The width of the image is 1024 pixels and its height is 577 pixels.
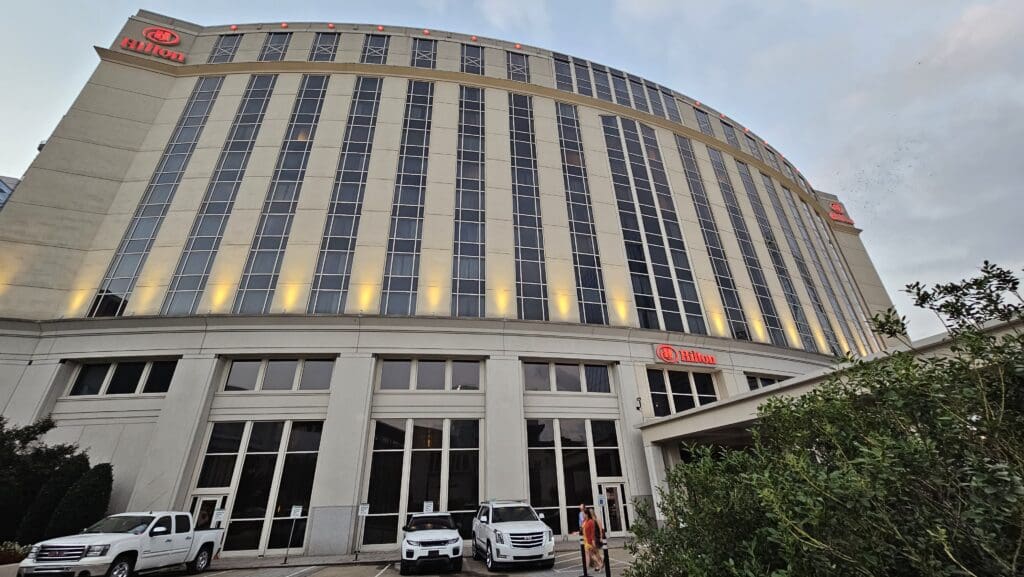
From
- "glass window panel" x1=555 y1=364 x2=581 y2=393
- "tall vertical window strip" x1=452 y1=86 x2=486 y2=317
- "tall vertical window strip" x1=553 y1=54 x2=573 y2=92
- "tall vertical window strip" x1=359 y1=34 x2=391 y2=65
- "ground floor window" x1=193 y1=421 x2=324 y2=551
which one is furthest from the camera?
"tall vertical window strip" x1=553 y1=54 x2=573 y2=92

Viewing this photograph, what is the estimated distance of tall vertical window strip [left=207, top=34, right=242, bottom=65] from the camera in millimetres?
31047

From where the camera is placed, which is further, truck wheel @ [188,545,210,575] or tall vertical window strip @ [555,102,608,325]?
tall vertical window strip @ [555,102,608,325]

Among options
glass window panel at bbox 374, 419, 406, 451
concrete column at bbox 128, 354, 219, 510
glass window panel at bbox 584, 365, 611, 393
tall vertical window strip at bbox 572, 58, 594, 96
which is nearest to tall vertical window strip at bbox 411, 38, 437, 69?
tall vertical window strip at bbox 572, 58, 594, 96

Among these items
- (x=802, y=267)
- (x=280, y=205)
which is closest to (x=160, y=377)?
(x=280, y=205)

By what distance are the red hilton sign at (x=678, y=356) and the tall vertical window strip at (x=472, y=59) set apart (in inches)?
983

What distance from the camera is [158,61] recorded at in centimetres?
2975

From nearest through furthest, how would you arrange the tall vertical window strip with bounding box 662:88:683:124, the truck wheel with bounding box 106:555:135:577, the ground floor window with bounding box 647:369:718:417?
1. the truck wheel with bounding box 106:555:135:577
2. the ground floor window with bounding box 647:369:718:417
3. the tall vertical window strip with bounding box 662:88:683:124

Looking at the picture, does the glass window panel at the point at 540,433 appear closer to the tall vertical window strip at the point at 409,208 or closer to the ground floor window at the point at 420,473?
the ground floor window at the point at 420,473

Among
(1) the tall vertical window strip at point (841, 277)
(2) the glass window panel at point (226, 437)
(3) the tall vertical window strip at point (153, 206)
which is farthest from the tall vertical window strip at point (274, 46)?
(1) the tall vertical window strip at point (841, 277)

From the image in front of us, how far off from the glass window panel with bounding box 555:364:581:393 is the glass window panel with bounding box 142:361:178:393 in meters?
18.8

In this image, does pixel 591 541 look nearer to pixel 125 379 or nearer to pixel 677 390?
pixel 677 390

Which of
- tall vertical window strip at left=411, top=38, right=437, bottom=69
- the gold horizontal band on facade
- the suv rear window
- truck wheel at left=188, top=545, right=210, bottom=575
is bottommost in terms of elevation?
truck wheel at left=188, top=545, right=210, bottom=575

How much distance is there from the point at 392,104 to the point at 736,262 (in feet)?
89.1

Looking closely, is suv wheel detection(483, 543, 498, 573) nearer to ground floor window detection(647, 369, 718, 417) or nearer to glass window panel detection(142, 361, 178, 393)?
ground floor window detection(647, 369, 718, 417)
